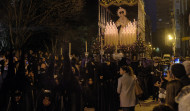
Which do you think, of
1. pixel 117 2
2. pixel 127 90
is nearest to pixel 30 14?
pixel 117 2

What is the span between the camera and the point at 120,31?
21969mm

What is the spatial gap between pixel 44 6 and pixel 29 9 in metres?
1.86

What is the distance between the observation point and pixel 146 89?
13.1m

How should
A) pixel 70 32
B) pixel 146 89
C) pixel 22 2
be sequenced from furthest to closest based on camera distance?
pixel 70 32 < pixel 22 2 < pixel 146 89

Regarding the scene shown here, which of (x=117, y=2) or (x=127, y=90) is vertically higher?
(x=117, y=2)

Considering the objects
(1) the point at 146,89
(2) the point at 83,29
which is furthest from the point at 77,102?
(2) the point at 83,29

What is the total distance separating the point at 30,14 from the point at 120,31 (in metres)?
7.20

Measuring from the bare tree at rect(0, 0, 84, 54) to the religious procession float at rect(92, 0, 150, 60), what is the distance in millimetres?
3353

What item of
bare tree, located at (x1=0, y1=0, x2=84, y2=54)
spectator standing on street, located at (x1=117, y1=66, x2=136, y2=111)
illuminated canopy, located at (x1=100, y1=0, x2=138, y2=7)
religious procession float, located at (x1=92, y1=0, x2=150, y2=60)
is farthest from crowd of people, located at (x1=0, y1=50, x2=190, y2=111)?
illuminated canopy, located at (x1=100, y1=0, x2=138, y2=7)

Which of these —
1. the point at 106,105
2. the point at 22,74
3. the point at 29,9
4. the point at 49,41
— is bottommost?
the point at 106,105

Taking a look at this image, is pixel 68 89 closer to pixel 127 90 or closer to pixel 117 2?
pixel 127 90

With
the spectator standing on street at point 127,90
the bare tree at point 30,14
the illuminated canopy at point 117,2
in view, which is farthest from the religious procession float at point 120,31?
the spectator standing on street at point 127,90

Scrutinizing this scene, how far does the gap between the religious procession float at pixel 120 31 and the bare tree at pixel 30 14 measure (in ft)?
11.0

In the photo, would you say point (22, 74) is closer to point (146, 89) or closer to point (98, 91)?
point (98, 91)
